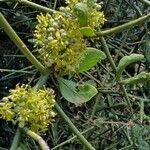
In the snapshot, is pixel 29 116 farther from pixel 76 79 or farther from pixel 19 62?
pixel 19 62

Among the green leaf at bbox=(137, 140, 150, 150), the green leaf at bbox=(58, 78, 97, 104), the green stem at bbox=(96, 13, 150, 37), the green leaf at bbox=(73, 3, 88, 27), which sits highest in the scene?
the green leaf at bbox=(73, 3, 88, 27)

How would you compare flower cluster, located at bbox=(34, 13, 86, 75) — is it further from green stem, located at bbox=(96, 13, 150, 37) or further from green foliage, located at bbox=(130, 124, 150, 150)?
green foliage, located at bbox=(130, 124, 150, 150)

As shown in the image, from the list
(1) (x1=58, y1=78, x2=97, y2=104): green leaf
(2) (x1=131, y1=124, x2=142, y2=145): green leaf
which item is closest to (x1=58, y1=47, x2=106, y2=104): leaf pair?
(1) (x1=58, y1=78, x2=97, y2=104): green leaf

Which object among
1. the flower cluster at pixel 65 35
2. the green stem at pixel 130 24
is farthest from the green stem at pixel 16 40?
the green stem at pixel 130 24

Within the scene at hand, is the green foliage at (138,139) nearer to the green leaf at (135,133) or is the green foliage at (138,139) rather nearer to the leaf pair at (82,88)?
the green leaf at (135,133)

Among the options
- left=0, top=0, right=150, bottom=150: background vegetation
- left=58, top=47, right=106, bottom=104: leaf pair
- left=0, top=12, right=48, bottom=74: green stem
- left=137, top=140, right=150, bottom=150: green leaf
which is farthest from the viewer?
left=0, top=0, right=150, bottom=150: background vegetation

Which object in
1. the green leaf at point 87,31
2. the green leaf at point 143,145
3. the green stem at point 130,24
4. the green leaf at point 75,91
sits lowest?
the green leaf at point 143,145

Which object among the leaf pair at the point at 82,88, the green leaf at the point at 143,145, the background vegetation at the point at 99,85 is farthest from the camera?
the background vegetation at the point at 99,85

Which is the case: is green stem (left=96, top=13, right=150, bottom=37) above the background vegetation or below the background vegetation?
above

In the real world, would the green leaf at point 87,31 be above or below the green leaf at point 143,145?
above

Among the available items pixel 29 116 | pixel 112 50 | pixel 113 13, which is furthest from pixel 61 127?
pixel 29 116
